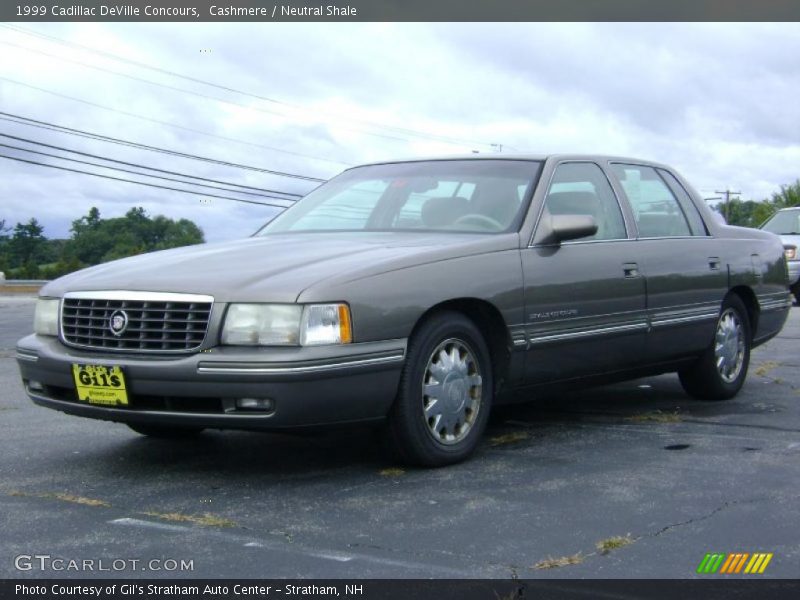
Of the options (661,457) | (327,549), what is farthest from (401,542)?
(661,457)

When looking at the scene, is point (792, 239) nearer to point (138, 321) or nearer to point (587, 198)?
point (587, 198)

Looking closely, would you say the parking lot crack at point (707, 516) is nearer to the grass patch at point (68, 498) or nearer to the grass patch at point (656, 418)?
the grass patch at point (656, 418)

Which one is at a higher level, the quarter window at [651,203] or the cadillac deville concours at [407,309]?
the quarter window at [651,203]

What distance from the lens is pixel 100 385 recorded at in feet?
16.1

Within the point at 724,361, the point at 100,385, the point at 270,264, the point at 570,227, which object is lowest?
the point at 724,361

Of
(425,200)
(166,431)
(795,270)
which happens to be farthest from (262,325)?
(795,270)

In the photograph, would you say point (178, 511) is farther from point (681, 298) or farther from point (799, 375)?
point (799, 375)

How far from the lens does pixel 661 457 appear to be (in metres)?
5.43

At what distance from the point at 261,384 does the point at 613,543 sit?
155 centimetres

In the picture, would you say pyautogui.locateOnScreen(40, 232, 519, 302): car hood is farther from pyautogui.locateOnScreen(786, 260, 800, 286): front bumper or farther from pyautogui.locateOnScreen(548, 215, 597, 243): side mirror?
pyautogui.locateOnScreen(786, 260, 800, 286): front bumper

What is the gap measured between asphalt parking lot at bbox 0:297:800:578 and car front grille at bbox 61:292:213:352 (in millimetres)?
604

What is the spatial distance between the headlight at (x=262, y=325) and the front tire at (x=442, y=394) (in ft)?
1.98

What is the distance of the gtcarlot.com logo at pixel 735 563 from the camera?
3582 millimetres

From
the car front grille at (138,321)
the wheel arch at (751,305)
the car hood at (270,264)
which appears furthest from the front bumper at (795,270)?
the car front grille at (138,321)
